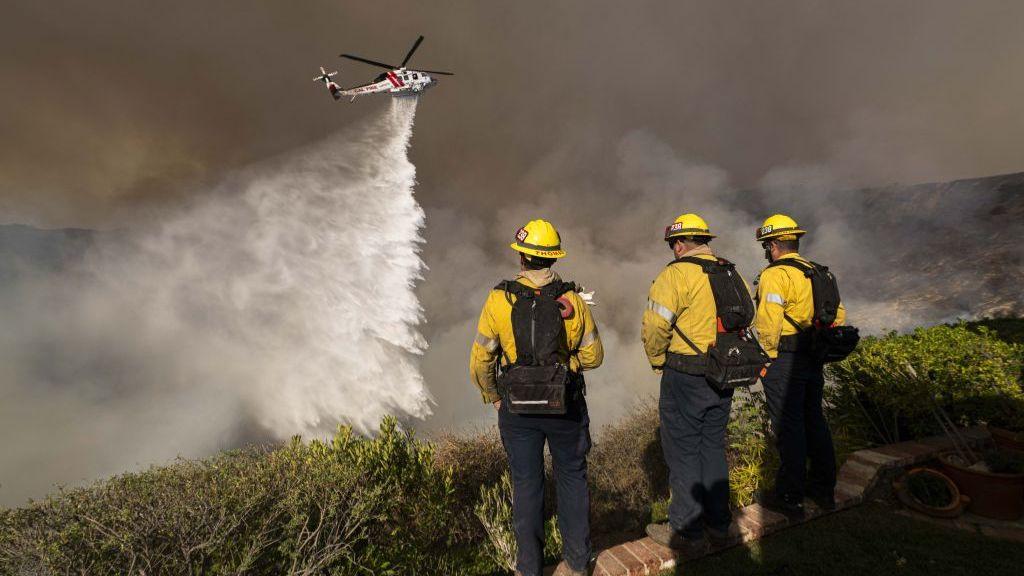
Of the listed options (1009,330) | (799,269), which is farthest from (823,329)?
(1009,330)

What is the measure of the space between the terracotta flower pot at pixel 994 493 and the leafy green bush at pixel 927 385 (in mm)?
916

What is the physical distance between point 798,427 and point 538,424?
272cm

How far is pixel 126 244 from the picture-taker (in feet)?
109

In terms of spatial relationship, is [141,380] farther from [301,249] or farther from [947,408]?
[947,408]

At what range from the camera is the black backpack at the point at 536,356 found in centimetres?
309

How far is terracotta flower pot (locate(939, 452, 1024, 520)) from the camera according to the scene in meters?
3.99

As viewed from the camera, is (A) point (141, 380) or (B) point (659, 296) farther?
(A) point (141, 380)

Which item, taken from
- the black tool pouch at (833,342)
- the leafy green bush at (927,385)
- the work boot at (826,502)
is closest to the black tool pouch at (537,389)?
the black tool pouch at (833,342)

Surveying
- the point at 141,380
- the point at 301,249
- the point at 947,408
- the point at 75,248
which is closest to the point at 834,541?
the point at 947,408

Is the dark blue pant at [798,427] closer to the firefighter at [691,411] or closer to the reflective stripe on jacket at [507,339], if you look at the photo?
the firefighter at [691,411]

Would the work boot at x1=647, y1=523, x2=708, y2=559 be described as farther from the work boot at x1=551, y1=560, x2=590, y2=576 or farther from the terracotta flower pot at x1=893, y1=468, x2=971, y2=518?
the terracotta flower pot at x1=893, y1=468, x2=971, y2=518

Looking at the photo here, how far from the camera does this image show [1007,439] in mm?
4602

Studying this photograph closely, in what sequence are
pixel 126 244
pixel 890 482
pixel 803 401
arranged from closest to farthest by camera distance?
pixel 803 401 → pixel 890 482 → pixel 126 244

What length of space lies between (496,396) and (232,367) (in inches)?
1634
